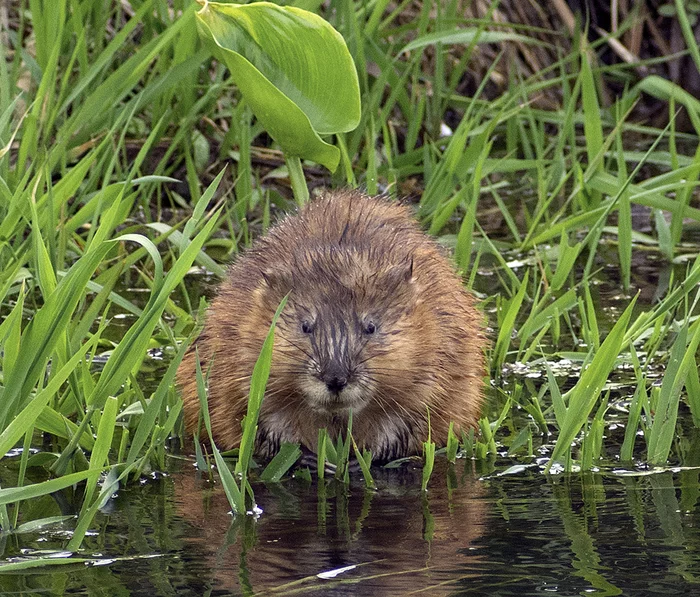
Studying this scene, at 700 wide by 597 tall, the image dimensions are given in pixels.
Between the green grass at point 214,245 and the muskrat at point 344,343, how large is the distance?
17cm

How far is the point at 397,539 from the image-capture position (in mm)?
3006

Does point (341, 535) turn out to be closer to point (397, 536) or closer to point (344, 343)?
point (397, 536)

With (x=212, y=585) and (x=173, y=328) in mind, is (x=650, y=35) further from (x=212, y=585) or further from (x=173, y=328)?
(x=212, y=585)

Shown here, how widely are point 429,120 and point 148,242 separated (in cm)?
421

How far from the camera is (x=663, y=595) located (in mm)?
2596

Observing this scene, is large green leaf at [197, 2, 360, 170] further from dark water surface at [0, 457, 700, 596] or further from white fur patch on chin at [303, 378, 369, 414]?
dark water surface at [0, 457, 700, 596]

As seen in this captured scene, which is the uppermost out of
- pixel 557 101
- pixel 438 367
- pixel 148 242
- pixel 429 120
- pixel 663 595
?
pixel 557 101

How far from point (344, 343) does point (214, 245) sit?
2450 mm

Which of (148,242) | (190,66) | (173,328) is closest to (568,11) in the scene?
(190,66)

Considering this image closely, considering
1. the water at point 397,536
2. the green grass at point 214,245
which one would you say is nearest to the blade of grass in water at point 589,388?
the green grass at point 214,245

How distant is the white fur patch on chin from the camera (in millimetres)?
3584

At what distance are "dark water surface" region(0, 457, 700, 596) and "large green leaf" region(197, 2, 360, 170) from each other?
52.6 inches

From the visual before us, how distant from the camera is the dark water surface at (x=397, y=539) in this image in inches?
106

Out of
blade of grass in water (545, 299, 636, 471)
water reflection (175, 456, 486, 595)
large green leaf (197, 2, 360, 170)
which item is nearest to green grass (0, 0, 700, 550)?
blade of grass in water (545, 299, 636, 471)
